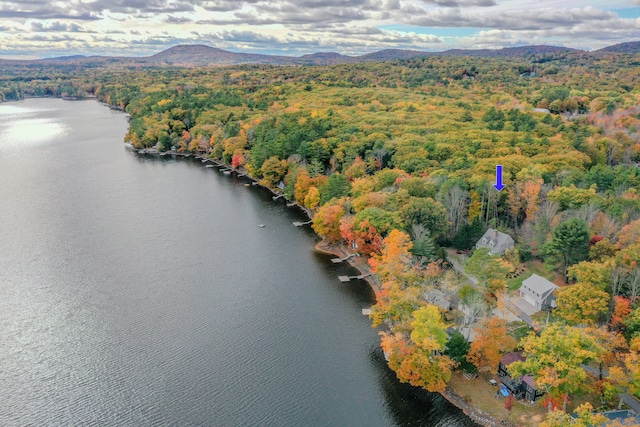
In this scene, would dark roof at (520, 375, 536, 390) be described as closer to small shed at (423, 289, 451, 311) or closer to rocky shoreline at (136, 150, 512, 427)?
rocky shoreline at (136, 150, 512, 427)

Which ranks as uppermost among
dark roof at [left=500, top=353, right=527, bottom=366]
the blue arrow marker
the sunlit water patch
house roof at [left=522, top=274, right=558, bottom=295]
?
the blue arrow marker

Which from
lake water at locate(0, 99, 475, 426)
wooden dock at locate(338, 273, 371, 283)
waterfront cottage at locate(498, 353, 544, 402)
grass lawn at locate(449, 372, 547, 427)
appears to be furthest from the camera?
wooden dock at locate(338, 273, 371, 283)

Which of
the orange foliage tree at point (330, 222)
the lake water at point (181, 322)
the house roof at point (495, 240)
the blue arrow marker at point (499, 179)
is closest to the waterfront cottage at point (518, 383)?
the lake water at point (181, 322)

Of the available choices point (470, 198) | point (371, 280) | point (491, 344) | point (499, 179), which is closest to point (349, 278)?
point (371, 280)

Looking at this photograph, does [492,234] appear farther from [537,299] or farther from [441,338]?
[441,338]

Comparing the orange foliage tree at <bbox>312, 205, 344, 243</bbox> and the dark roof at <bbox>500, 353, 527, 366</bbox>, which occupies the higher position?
the orange foliage tree at <bbox>312, 205, 344, 243</bbox>

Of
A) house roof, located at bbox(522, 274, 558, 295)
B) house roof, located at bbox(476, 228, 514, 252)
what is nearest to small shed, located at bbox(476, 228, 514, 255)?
house roof, located at bbox(476, 228, 514, 252)
